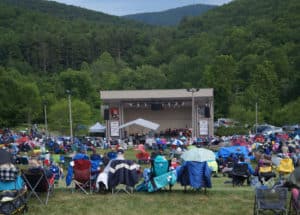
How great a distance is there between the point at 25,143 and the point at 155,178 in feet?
48.6

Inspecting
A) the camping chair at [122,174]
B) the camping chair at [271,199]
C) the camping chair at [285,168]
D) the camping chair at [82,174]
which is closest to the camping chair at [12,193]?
the camping chair at [82,174]

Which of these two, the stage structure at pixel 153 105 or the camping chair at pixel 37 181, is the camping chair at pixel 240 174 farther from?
the stage structure at pixel 153 105

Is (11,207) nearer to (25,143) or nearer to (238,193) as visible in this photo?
(238,193)

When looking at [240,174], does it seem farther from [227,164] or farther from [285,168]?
[227,164]

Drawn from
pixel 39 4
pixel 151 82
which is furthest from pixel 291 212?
pixel 39 4

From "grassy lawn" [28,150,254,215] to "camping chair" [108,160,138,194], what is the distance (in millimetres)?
229

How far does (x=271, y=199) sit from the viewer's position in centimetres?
688

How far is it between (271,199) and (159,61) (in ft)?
285

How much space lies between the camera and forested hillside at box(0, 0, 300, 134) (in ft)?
151

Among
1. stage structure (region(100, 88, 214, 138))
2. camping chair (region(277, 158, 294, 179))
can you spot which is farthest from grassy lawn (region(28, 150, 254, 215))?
stage structure (region(100, 88, 214, 138))

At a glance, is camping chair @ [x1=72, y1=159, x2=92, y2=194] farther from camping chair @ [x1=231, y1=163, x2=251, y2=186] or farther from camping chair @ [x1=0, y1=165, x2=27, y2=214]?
camping chair @ [x1=231, y1=163, x2=251, y2=186]

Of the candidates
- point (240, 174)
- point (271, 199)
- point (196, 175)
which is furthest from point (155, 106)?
point (271, 199)

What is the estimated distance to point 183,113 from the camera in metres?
35.4

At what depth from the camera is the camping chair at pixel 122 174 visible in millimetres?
8688
